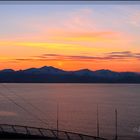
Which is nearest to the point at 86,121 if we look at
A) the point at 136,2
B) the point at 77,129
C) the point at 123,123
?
the point at 123,123

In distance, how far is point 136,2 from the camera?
230 cm

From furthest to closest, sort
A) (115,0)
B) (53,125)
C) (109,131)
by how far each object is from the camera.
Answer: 1. (53,125)
2. (109,131)
3. (115,0)

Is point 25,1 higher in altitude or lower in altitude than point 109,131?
higher

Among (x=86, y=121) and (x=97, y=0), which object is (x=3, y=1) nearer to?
(x=97, y=0)

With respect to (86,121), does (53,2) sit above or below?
above

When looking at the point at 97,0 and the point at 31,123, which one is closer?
the point at 97,0

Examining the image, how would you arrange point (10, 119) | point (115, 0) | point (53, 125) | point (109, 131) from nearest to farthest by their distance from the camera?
point (115, 0), point (109, 131), point (53, 125), point (10, 119)

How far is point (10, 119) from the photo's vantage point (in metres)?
41.4

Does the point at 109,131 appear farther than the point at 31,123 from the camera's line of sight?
No

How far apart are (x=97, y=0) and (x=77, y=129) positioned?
31.5 metres

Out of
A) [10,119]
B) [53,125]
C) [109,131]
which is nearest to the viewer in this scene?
[109,131]

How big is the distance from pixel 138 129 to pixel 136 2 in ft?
106

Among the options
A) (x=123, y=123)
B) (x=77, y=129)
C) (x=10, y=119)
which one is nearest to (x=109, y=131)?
(x=77, y=129)

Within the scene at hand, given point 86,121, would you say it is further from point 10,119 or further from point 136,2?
point 136,2
